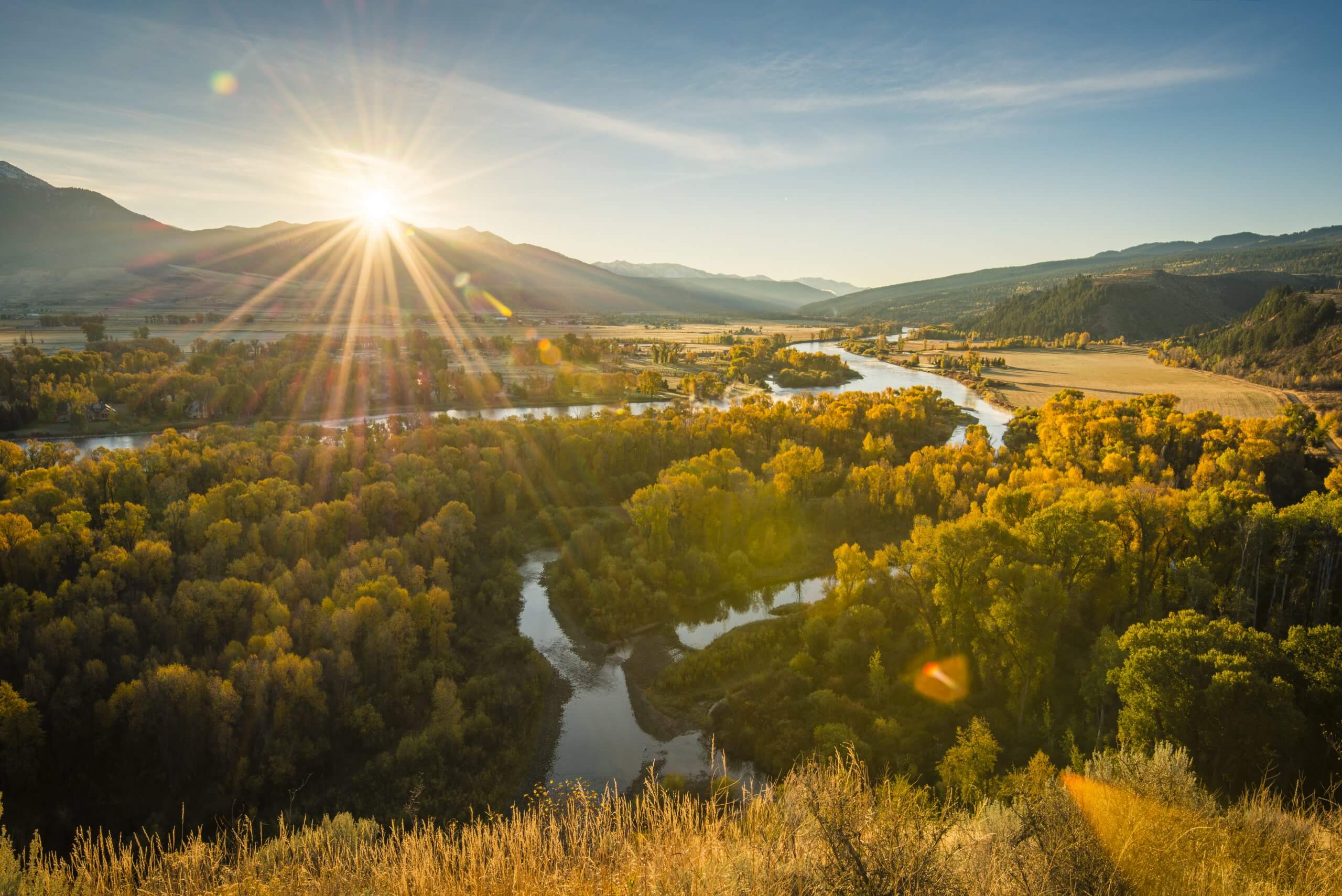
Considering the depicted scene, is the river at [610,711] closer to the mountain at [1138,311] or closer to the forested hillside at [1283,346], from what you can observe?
the forested hillside at [1283,346]

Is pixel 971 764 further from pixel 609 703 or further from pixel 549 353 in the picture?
pixel 549 353

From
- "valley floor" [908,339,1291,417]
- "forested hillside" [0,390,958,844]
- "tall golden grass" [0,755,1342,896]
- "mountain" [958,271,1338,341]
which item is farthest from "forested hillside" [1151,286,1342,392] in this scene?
"tall golden grass" [0,755,1342,896]

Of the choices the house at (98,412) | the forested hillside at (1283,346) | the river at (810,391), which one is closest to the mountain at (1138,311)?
the forested hillside at (1283,346)

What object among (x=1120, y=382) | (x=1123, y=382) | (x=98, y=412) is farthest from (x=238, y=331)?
(x=1123, y=382)

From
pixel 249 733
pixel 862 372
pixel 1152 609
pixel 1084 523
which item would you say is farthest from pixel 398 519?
pixel 862 372

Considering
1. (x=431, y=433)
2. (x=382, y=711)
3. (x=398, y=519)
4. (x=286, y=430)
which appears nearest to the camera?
(x=382, y=711)

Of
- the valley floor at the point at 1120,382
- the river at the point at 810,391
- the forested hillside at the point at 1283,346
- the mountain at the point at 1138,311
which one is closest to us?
the river at the point at 810,391

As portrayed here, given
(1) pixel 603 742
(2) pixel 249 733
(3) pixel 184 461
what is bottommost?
(1) pixel 603 742

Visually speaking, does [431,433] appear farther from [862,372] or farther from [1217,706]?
[862,372]
